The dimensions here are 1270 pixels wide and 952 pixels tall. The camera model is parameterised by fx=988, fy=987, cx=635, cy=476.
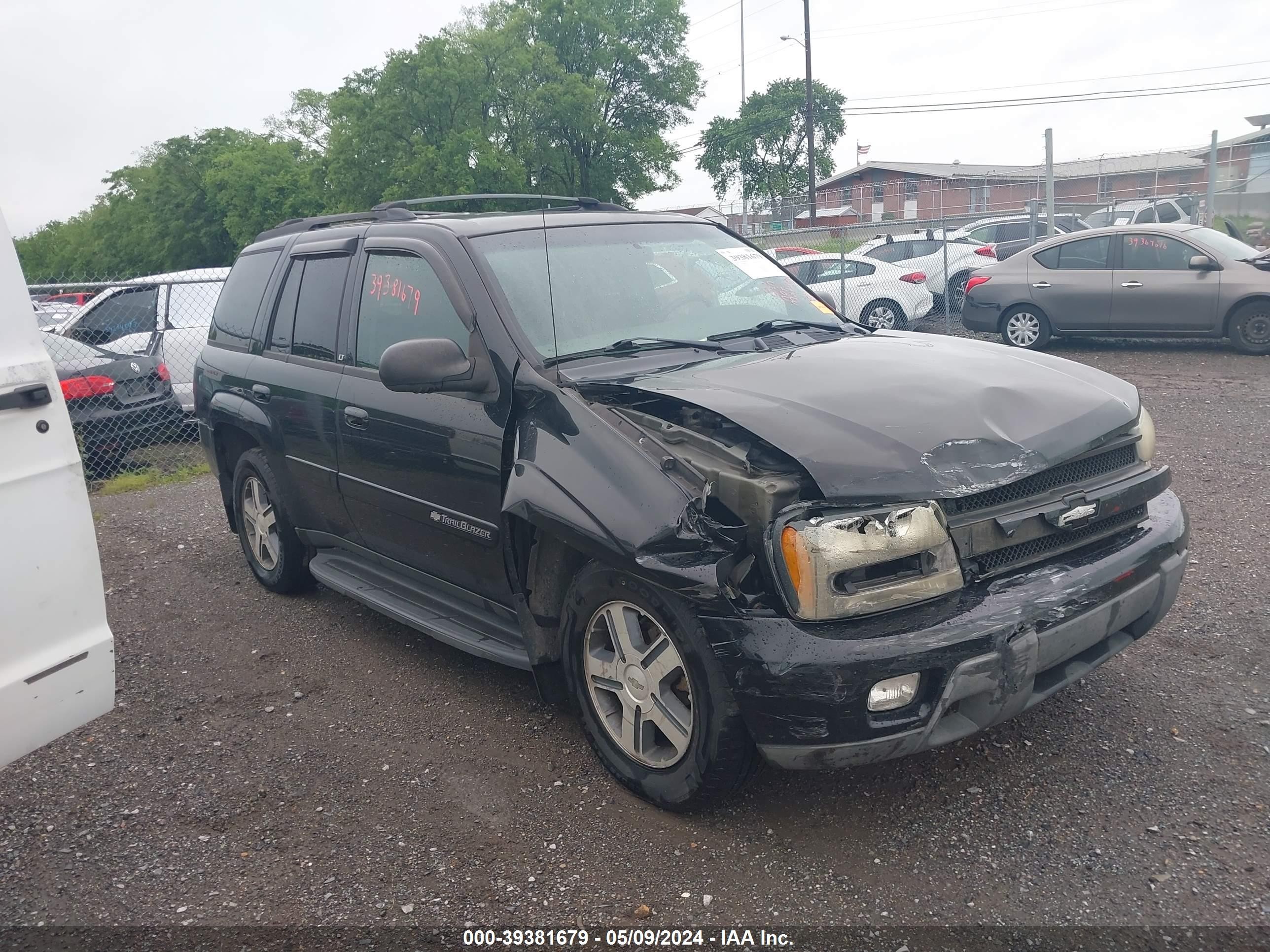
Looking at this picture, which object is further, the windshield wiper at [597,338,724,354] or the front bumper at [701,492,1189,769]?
the windshield wiper at [597,338,724,354]

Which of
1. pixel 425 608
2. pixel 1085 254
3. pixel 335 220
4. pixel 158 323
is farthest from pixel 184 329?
pixel 1085 254

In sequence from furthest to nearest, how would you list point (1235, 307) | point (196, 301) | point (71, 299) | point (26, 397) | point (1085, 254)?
1. point (71, 299)
2. point (1085, 254)
3. point (1235, 307)
4. point (196, 301)
5. point (26, 397)

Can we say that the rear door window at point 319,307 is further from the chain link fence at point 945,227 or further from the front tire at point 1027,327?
the front tire at point 1027,327

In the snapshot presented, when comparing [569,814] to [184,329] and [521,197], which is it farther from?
[184,329]

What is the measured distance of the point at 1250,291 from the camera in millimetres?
10867

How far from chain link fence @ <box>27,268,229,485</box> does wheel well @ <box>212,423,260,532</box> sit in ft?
8.95

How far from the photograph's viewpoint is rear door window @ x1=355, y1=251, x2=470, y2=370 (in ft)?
12.8

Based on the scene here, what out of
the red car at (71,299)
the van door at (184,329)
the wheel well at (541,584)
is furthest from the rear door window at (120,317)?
the wheel well at (541,584)

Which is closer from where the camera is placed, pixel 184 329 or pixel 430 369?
pixel 430 369

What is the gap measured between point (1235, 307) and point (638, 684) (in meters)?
10.6

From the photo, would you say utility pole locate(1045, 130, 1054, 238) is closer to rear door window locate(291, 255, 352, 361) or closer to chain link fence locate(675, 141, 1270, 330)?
chain link fence locate(675, 141, 1270, 330)

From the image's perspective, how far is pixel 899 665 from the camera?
2668mm

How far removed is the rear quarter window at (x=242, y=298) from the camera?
17.1ft

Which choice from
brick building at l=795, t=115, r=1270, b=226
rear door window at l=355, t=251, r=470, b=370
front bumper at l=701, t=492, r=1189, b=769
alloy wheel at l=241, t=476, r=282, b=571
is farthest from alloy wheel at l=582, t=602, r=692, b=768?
brick building at l=795, t=115, r=1270, b=226
